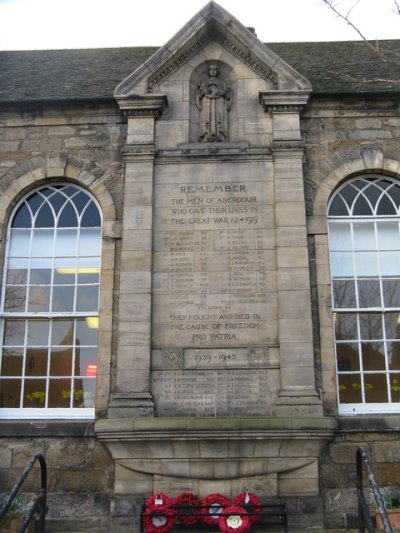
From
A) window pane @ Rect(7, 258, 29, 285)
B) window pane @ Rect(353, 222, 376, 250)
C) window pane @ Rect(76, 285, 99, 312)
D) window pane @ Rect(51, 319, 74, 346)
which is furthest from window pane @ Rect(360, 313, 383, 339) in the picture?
window pane @ Rect(7, 258, 29, 285)

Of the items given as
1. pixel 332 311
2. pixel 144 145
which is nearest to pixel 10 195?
pixel 144 145

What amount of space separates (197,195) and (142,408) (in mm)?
3271

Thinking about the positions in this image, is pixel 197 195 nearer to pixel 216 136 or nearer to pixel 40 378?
pixel 216 136

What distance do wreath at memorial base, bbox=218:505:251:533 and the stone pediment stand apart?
6244 mm

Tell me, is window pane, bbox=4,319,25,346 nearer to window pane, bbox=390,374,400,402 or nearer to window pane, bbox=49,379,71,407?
window pane, bbox=49,379,71,407

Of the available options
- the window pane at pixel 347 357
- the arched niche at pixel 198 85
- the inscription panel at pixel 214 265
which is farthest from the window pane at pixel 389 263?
the arched niche at pixel 198 85

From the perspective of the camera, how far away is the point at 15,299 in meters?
9.52

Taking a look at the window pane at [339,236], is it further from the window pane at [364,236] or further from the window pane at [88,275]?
the window pane at [88,275]

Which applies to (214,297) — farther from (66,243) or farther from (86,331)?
(66,243)

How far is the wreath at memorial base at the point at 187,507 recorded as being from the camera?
7.74 m

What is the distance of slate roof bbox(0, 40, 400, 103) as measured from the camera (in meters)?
10.5

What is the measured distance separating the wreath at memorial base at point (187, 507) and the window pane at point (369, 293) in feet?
12.2

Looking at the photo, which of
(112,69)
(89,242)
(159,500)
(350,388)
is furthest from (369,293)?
(112,69)

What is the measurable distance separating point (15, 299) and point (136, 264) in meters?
2.03
